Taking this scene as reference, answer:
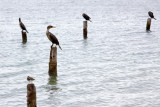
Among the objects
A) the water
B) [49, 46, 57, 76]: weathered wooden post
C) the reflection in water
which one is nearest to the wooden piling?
the water

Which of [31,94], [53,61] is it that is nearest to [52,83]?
[53,61]

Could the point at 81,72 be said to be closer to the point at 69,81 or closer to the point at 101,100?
the point at 69,81

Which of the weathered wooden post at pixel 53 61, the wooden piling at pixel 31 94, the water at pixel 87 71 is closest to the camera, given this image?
the wooden piling at pixel 31 94

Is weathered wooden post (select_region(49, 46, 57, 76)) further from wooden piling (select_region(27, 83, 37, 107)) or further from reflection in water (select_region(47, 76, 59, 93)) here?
wooden piling (select_region(27, 83, 37, 107))

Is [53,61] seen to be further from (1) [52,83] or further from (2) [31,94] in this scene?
(2) [31,94]

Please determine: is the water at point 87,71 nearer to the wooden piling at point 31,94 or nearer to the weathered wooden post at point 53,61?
the weathered wooden post at point 53,61

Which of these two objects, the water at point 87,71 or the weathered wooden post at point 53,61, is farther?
the weathered wooden post at point 53,61

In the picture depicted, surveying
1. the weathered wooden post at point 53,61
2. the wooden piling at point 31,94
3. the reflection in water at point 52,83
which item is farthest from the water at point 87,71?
the wooden piling at point 31,94

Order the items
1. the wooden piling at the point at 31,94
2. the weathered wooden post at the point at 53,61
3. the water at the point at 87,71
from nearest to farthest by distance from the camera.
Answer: the wooden piling at the point at 31,94 < the water at the point at 87,71 < the weathered wooden post at the point at 53,61

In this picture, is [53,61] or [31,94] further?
[53,61]

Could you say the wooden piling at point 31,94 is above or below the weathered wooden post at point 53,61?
below

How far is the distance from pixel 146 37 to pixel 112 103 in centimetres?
2229

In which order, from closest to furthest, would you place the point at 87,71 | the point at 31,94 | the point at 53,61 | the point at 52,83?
the point at 31,94 < the point at 53,61 < the point at 52,83 < the point at 87,71

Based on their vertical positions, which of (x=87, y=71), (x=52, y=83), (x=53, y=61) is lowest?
(x=52, y=83)
